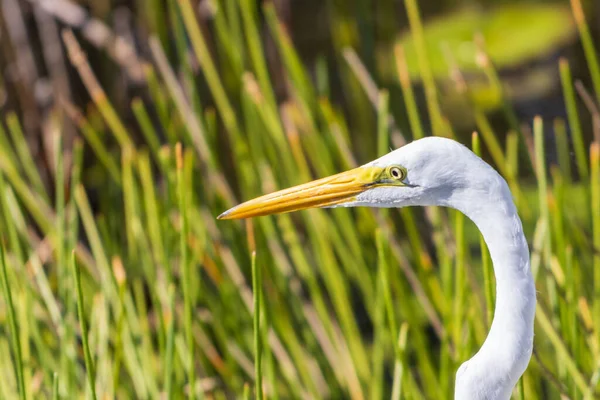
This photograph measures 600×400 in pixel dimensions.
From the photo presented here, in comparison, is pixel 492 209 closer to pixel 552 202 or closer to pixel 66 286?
pixel 552 202

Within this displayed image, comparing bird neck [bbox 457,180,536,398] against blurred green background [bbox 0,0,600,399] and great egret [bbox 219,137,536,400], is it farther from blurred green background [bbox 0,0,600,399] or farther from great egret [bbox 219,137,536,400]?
blurred green background [bbox 0,0,600,399]

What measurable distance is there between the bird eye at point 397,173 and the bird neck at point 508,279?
62 mm

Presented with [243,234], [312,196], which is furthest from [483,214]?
[243,234]

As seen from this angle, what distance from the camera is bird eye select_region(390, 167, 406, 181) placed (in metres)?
0.66

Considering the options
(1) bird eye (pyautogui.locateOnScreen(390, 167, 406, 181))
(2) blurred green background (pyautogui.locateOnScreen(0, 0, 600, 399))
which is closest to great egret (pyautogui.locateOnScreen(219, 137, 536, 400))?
(1) bird eye (pyautogui.locateOnScreen(390, 167, 406, 181))

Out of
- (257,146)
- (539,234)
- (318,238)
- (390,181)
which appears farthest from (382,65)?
(390,181)

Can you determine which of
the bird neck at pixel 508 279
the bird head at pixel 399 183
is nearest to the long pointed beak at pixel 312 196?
the bird head at pixel 399 183

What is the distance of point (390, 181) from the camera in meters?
0.67

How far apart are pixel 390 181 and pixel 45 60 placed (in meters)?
1.49

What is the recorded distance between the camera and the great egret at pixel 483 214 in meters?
0.62

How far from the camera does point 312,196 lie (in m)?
0.72

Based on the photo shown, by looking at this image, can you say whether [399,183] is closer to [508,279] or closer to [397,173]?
[397,173]

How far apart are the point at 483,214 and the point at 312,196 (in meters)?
0.17

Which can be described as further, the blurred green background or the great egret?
the blurred green background
